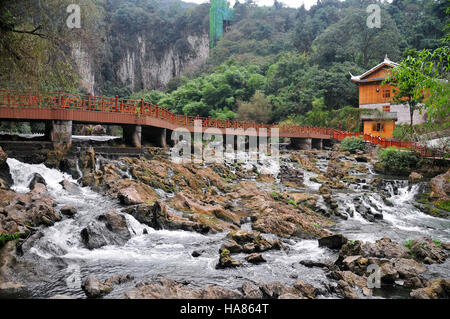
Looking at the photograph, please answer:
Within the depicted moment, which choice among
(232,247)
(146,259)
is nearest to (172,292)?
(146,259)

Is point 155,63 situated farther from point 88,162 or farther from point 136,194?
point 136,194

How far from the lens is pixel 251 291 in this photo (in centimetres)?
627

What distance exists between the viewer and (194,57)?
72188 mm

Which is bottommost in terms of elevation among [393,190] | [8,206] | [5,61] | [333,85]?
[393,190]

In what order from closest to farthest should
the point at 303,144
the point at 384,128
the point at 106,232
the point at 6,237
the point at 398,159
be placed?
the point at 6,237
the point at 106,232
the point at 398,159
the point at 303,144
the point at 384,128

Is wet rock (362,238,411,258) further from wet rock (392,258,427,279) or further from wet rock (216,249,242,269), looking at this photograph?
wet rock (216,249,242,269)

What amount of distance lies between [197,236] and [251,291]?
12.8 feet

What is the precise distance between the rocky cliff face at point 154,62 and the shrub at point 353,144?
4700cm

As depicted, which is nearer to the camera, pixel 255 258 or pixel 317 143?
pixel 255 258

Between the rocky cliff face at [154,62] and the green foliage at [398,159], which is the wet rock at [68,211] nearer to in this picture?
the green foliage at [398,159]
